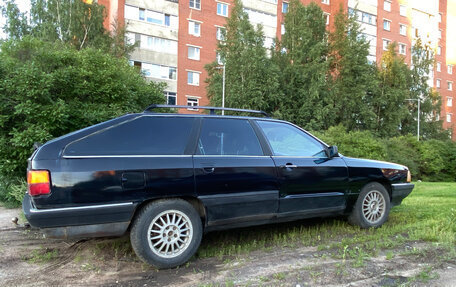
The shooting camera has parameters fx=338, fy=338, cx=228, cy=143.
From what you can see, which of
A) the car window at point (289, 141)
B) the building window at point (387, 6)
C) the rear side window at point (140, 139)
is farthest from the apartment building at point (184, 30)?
the rear side window at point (140, 139)

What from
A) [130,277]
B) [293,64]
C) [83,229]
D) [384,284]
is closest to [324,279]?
[384,284]

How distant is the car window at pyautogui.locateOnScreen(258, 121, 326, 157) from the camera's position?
458cm

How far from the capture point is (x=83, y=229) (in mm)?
3330

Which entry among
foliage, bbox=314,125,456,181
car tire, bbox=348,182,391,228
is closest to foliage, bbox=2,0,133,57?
foliage, bbox=314,125,456,181

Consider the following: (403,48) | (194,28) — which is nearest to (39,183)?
(194,28)

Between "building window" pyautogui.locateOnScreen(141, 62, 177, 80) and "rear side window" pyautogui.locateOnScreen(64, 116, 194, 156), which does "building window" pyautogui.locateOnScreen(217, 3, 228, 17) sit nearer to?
"building window" pyautogui.locateOnScreen(141, 62, 177, 80)

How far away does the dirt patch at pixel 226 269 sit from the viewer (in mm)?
3303

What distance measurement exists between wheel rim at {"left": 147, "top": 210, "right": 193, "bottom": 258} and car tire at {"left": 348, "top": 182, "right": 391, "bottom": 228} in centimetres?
270

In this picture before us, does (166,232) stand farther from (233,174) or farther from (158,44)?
(158,44)

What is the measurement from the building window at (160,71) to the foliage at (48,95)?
85.5ft

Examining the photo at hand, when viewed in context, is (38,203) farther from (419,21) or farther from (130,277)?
(419,21)

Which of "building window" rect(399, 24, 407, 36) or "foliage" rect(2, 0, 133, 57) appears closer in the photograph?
"foliage" rect(2, 0, 133, 57)

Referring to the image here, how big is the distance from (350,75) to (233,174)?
3104cm

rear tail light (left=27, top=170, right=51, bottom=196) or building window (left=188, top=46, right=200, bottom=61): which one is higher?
building window (left=188, top=46, right=200, bottom=61)
